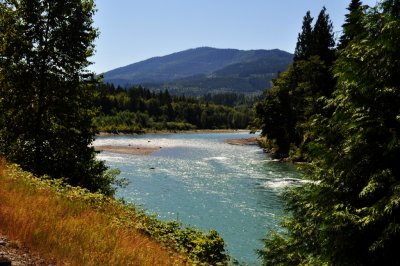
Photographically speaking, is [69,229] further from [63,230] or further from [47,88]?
[47,88]

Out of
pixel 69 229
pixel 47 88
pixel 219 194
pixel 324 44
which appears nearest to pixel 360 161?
pixel 69 229

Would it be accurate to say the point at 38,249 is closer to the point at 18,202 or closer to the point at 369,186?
the point at 18,202

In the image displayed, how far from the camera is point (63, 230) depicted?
9.01 meters

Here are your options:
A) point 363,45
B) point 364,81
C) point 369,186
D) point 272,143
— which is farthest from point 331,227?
point 272,143

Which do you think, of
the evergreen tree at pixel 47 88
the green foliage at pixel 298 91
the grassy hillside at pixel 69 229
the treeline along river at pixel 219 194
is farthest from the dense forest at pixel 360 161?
the green foliage at pixel 298 91

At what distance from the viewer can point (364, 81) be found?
9359mm

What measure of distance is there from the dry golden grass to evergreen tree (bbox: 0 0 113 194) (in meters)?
8.80

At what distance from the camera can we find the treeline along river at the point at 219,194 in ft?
90.0

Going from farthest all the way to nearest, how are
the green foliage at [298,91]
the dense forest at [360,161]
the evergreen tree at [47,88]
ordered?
1. the green foliage at [298,91]
2. the evergreen tree at [47,88]
3. the dense forest at [360,161]

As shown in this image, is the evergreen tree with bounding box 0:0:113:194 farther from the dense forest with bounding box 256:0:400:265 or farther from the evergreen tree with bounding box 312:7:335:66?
the evergreen tree with bounding box 312:7:335:66

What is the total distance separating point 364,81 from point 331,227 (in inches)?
144

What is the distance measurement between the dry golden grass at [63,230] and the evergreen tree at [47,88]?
28.9 ft

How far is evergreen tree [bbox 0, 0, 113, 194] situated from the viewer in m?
20.4

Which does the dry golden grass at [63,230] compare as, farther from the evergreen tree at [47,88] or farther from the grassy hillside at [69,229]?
the evergreen tree at [47,88]
